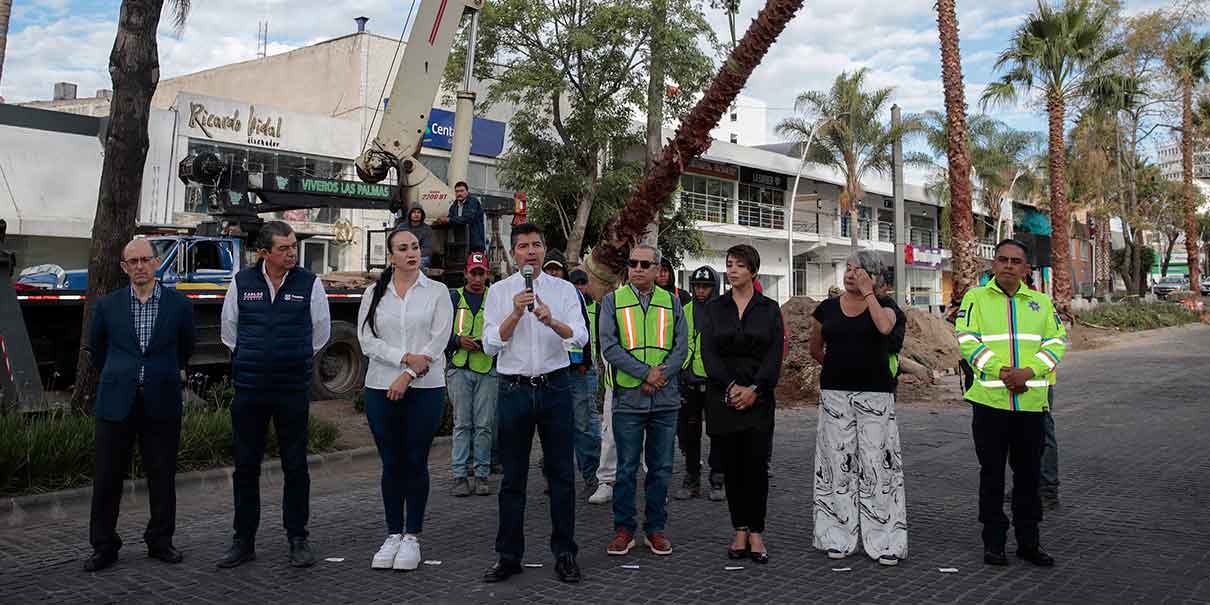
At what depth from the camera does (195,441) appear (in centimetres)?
816

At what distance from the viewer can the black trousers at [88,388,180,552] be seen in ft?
17.9

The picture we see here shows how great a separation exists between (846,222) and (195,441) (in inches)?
1760

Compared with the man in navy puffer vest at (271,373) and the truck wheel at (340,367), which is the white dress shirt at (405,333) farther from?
the truck wheel at (340,367)

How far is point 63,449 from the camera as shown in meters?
7.30

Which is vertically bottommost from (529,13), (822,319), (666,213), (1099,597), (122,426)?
(1099,597)

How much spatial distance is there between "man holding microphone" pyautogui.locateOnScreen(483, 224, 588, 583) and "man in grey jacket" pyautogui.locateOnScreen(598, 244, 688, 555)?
47 cm

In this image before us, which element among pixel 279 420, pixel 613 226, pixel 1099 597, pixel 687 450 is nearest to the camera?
pixel 1099 597

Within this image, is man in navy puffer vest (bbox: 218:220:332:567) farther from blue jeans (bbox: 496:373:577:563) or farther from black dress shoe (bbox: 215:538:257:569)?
blue jeans (bbox: 496:373:577:563)

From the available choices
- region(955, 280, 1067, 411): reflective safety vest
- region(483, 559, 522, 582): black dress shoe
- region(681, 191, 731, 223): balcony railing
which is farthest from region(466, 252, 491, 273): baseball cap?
region(681, 191, 731, 223): balcony railing

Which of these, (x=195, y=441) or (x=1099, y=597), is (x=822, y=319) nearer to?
(x=1099, y=597)

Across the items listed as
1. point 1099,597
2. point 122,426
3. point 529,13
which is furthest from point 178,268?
point 529,13

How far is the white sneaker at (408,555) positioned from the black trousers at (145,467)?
147 centimetres

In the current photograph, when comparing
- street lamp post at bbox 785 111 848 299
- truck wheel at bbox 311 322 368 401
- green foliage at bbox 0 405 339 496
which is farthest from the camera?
street lamp post at bbox 785 111 848 299

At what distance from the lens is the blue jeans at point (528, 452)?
513cm
